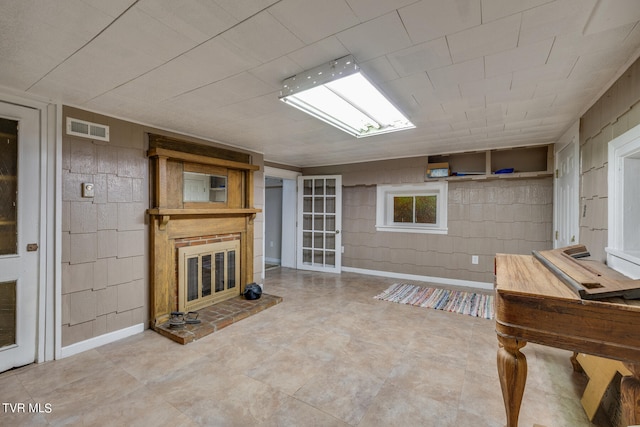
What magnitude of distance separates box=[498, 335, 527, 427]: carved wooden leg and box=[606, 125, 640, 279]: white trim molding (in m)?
0.87

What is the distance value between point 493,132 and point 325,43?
2.75m

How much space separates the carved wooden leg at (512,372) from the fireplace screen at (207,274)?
10.3 feet

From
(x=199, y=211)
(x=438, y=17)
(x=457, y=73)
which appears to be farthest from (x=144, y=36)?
(x=199, y=211)

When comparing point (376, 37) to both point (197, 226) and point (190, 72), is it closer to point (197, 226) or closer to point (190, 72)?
point (190, 72)

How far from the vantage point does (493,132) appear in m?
3.35

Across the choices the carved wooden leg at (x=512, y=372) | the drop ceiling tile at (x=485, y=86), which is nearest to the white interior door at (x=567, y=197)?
the drop ceiling tile at (x=485, y=86)

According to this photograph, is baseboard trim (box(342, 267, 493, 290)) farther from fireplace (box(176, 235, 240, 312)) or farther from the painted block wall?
the painted block wall

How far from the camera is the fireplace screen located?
3.30m

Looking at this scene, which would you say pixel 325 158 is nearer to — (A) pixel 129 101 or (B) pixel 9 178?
(A) pixel 129 101

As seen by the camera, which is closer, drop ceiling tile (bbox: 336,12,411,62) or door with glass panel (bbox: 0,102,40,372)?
drop ceiling tile (bbox: 336,12,411,62)

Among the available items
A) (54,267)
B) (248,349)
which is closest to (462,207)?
(248,349)

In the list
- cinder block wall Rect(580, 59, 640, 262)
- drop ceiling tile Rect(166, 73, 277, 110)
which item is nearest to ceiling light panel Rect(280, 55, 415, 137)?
drop ceiling tile Rect(166, 73, 277, 110)

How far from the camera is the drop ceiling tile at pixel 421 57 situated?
1.53 m

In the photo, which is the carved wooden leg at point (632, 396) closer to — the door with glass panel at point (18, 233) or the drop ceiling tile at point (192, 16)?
the drop ceiling tile at point (192, 16)
